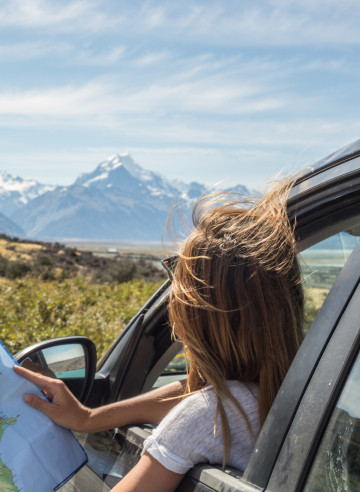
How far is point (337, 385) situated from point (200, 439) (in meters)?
0.36

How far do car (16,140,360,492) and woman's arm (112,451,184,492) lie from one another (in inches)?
1.4

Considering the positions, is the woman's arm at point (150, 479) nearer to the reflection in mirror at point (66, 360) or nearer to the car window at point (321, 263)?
the car window at point (321, 263)

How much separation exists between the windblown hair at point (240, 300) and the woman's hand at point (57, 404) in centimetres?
37

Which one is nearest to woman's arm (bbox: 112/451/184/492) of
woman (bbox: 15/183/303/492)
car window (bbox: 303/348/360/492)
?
Result: woman (bbox: 15/183/303/492)

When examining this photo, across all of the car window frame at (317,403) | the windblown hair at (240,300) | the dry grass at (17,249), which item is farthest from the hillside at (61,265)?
the car window frame at (317,403)

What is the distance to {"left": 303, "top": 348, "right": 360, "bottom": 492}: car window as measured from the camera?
0.98 m

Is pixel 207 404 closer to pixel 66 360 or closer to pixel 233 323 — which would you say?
pixel 233 323

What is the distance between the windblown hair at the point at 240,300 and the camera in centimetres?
130

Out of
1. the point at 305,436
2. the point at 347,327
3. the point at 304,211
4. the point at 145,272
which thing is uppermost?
the point at 304,211

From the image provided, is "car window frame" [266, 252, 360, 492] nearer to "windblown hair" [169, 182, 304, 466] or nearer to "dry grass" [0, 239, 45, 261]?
"windblown hair" [169, 182, 304, 466]

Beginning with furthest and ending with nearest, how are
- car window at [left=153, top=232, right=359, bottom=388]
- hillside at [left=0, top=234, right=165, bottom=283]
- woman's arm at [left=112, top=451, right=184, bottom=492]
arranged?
1. hillside at [left=0, top=234, right=165, bottom=283]
2. car window at [left=153, top=232, right=359, bottom=388]
3. woman's arm at [left=112, top=451, right=184, bottom=492]

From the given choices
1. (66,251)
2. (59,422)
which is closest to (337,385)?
(59,422)

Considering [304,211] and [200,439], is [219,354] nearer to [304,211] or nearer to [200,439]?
[200,439]

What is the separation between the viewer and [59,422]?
1474 mm
